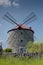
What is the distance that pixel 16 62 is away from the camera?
7.16 meters

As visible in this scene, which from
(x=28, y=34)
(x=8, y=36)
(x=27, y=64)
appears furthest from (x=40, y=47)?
(x=27, y=64)

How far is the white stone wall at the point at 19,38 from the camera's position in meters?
43.1

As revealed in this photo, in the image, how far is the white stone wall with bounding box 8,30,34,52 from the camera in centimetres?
4312

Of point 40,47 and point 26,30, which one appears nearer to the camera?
point 40,47

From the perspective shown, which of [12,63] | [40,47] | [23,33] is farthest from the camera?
[23,33]

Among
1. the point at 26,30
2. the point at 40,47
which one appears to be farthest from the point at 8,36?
the point at 40,47

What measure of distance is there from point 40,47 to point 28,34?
8.85m

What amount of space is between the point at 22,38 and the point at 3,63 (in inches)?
1435

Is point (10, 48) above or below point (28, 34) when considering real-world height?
below

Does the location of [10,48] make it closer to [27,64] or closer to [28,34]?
[28,34]

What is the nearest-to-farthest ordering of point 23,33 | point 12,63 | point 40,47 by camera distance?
point 12,63
point 40,47
point 23,33

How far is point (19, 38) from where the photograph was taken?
43438 millimetres

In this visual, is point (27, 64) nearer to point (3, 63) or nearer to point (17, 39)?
point (3, 63)

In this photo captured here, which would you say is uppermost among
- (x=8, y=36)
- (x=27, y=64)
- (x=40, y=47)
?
(x=8, y=36)
